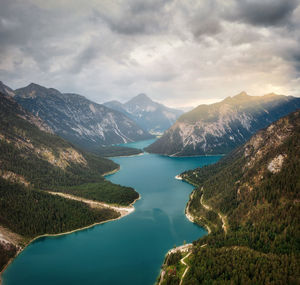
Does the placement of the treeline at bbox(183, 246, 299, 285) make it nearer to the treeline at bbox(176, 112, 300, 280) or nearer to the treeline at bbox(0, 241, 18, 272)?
the treeline at bbox(176, 112, 300, 280)

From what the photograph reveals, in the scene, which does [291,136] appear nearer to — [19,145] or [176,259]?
[176,259]

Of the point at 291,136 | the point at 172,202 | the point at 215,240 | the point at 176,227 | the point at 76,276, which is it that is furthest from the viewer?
the point at 172,202

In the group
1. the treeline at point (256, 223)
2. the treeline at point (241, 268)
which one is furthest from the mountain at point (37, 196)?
the treeline at point (241, 268)

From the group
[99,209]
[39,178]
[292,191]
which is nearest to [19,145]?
[39,178]

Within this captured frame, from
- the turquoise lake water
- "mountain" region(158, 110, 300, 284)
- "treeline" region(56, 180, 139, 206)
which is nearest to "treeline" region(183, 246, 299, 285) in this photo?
"mountain" region(158, 110, 300, 284)

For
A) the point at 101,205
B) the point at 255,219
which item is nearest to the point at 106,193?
the point at 101,205

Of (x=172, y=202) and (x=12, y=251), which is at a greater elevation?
(x=12, y=251)

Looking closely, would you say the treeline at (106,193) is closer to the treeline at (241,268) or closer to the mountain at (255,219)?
the mountain at (255,219)
